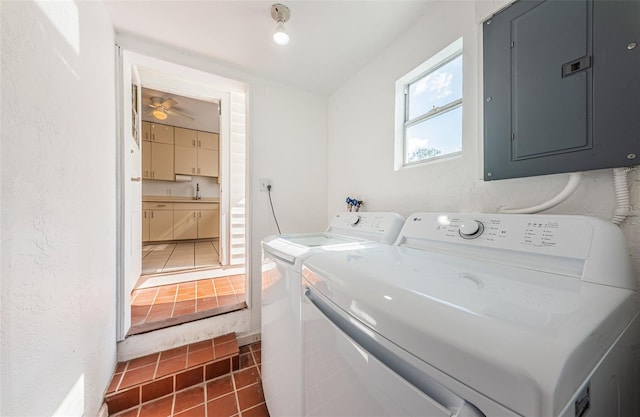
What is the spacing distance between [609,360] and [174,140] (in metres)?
5.69

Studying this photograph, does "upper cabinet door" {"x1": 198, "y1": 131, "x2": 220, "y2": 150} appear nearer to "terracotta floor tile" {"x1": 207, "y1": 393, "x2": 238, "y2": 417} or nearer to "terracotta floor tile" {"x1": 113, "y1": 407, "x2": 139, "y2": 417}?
"terracotta floor tile" {"x1": 113, "y1": 407, "x2": 139, "y2": 417}

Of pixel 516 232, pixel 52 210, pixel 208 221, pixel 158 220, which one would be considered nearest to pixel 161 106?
pixel 158 220

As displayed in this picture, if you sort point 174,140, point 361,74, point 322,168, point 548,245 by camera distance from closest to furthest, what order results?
1. point 548,245
2. point 361,74
3. point 322,168
4. point 174,140

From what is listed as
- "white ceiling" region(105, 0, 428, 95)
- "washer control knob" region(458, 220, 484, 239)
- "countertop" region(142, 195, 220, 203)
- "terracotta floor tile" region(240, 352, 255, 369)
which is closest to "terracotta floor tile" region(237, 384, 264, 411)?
"terracotta floor tile" region(240, 352, 255, 369)

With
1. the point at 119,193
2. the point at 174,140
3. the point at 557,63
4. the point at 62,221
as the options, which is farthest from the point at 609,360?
the point at 174,140

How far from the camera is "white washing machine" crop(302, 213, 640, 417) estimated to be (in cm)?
29

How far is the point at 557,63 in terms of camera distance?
0.75m

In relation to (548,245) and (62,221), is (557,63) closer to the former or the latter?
(548,245)

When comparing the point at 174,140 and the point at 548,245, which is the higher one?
the point at 174,140

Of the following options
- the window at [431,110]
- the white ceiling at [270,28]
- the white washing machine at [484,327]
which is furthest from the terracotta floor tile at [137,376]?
the white ceiling at [270,28]

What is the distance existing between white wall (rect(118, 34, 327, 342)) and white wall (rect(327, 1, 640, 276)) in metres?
0.18

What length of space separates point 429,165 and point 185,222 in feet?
15.9

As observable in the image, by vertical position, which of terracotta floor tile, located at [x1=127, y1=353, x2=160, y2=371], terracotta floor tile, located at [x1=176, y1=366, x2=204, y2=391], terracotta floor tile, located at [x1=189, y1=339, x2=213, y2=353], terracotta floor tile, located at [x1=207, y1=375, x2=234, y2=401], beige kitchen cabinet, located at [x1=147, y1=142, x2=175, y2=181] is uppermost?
beige kitchen cabinet, located at [x1=147, y1=142, x2=175, y2=181]

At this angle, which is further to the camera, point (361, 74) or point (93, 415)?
point (361, 74)
